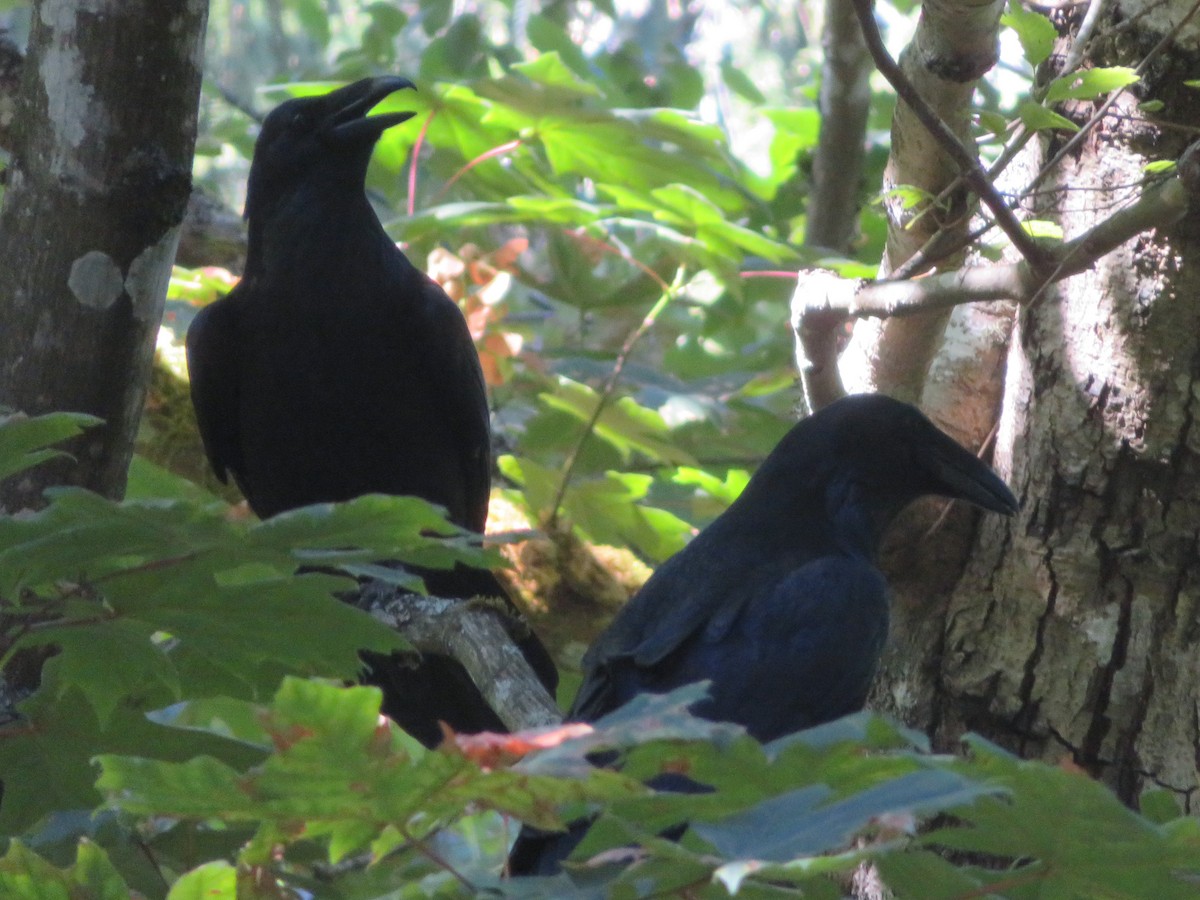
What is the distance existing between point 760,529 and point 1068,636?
68 centimetres

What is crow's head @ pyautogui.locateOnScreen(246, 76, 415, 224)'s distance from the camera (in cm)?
346

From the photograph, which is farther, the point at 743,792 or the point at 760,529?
the point at 760,529

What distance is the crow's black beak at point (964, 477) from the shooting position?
8.38 feet

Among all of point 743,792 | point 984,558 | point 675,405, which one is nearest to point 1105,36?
point 984,558

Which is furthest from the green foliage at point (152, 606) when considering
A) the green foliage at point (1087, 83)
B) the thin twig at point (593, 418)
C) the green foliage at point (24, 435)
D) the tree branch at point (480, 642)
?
the thin twig at point (593, 418)

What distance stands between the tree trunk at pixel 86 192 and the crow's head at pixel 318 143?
Result: 1331 mm

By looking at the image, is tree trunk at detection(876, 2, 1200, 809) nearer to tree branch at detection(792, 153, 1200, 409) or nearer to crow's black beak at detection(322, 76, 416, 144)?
tree branch at detection(792, 153, 1200, 409)

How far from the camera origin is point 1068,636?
2.53m

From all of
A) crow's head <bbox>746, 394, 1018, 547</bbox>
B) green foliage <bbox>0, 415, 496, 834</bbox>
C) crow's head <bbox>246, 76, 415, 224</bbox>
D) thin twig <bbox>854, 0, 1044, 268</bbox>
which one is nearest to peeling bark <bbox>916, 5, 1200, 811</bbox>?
crow's head <bbox>746, 394, 1018, 547</bbox>

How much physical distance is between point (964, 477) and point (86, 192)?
5.23 ft

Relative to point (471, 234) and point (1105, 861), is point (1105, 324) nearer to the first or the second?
point (1105, 861)

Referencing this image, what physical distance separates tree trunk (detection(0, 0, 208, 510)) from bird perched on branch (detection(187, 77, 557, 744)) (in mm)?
1240

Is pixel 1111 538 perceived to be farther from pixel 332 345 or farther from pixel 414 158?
pixel 414 158

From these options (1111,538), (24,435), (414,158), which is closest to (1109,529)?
(1111,538)
